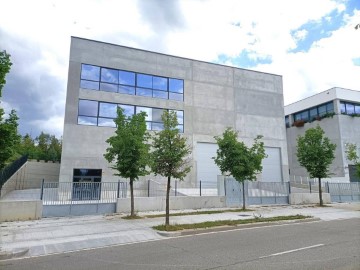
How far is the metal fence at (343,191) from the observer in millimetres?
27397

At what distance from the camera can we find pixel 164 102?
102 ft

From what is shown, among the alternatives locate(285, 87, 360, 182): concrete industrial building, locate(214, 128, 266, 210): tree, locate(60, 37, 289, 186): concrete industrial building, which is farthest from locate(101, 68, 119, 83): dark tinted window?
locate(285, 87, 360, 182): concrete industrial building

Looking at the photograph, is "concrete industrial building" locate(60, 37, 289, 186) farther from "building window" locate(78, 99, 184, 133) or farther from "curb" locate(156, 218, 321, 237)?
"curb" locate(156, 218, 321, 237)

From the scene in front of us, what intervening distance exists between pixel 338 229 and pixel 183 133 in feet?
66.2

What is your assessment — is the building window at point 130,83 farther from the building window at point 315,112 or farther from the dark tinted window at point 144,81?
the building window at point 315,112

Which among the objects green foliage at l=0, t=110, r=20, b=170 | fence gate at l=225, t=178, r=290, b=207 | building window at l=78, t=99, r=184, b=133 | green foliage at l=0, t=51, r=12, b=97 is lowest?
fence gate at l=225, t=178, r=290, b=207

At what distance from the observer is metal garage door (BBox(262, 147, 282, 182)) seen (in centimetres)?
3488

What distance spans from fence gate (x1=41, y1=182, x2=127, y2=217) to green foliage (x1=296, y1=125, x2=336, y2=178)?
50.5 feet

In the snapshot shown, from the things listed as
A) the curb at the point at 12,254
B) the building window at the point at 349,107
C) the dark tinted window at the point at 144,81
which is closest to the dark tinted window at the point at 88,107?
the dark tinted window at the point at 144,81

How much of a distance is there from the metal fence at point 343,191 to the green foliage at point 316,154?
381 cm

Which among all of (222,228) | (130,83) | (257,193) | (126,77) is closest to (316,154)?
(257,193)

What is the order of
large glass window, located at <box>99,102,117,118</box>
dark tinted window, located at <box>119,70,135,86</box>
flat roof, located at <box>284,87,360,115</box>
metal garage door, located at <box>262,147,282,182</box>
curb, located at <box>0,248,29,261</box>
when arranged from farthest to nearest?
flat roof, located at <box>284,87,360,115</box> < metal garage door, located at <box>262,147,282,182</box> < dark tinted window, located at <box>119,70,135,86</box> < large glass window, located at <box>99,102,117,118</box> < curb, located at <box>0,248,29,261</box>

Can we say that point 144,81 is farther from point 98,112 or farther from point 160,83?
point 98,112

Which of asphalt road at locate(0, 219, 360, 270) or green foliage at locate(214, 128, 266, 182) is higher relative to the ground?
green foliage at locate(214, 128, 266, 182)
